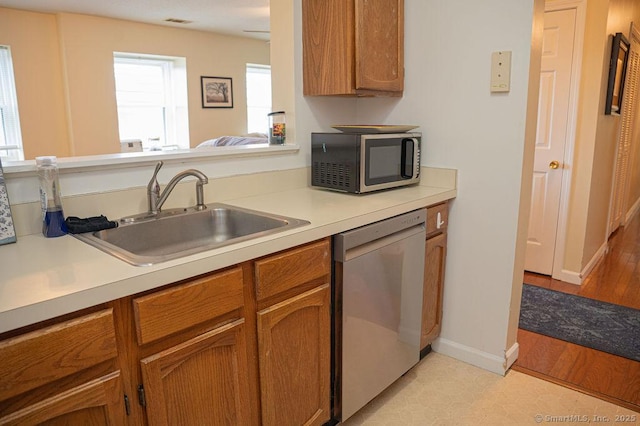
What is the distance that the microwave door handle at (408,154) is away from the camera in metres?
2.13

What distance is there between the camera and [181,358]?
1.13 metres

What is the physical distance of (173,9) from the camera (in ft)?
16.6

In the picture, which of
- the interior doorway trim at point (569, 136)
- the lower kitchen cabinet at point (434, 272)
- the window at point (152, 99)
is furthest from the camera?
the window at point (152, 99)

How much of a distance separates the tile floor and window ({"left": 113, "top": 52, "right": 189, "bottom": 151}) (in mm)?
4802

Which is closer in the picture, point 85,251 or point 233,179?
point 85,251

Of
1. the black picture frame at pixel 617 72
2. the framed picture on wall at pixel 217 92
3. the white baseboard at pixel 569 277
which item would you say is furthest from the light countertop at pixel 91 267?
the framed picture on wall at pixel 217 92

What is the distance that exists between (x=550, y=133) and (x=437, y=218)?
5.65 feet

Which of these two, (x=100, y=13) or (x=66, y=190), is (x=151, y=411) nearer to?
(x=66, y=190)

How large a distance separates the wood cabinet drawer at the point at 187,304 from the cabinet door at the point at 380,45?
1.19m

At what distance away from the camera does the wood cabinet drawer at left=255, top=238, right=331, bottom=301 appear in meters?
1.31

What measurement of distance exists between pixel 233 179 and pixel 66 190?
0.65 metres

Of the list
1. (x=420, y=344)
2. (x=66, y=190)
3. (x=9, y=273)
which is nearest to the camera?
(x=9, y=273)

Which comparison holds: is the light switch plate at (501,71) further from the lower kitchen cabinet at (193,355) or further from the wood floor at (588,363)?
the wood floor at (588,363)

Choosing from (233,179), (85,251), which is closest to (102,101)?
(233,179)
